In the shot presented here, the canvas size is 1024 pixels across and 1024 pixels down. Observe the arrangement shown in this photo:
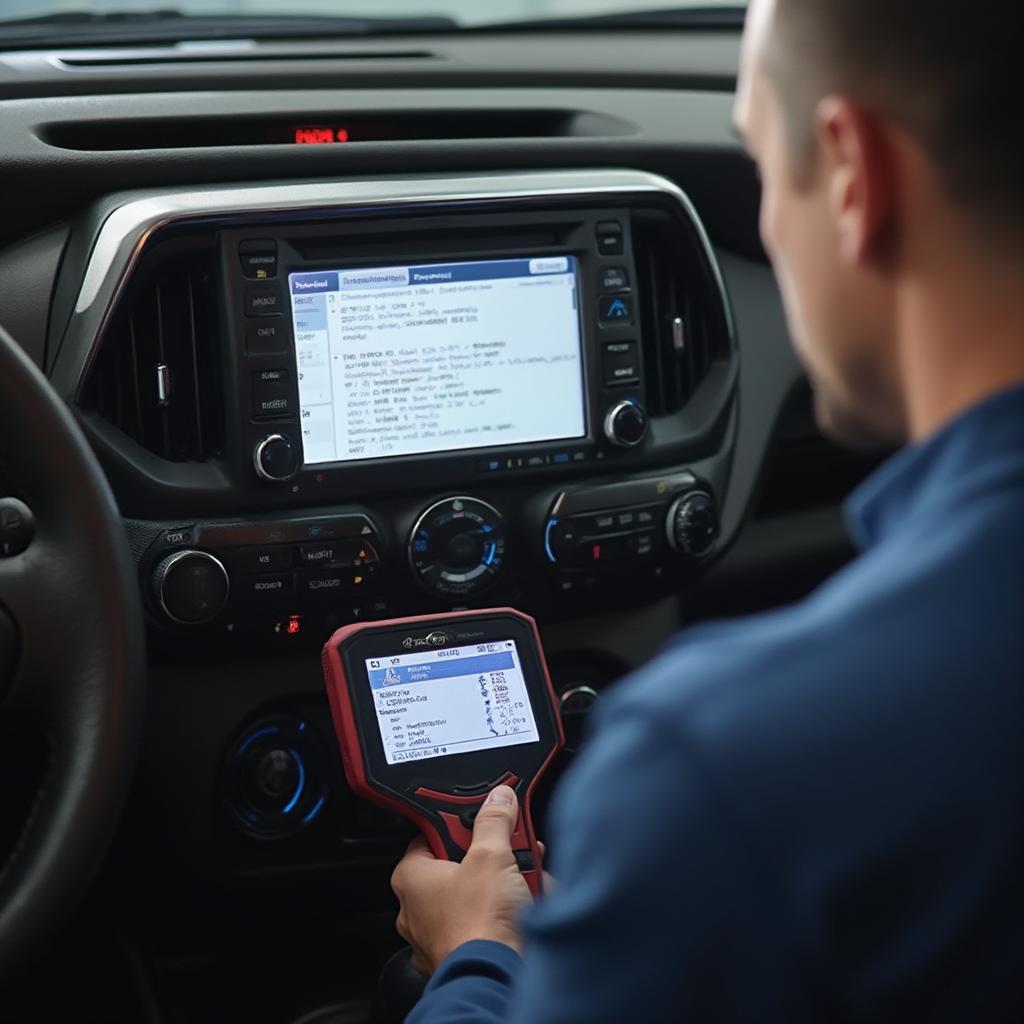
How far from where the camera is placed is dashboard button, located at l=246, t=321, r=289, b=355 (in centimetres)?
162

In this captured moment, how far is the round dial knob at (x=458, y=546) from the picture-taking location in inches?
67.6

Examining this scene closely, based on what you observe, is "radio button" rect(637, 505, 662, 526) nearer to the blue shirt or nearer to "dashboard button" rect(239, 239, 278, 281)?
"dashboard button" rect(239, 239, 278, 281)

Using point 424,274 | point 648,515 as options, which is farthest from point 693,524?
point 424,274

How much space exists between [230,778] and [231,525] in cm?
31

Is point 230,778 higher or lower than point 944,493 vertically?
lower

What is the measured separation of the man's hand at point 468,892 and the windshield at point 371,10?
131 cm

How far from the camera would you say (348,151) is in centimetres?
174

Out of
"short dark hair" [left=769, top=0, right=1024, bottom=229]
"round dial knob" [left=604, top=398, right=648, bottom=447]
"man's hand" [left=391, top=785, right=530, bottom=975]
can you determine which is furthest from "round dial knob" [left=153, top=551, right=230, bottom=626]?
"short dark hair" [left=769, top=0, right=1024, bottom=229]

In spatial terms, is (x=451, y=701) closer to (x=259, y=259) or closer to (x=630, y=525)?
(x=630, y=525)

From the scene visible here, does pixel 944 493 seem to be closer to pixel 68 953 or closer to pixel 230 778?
pixel 230 778

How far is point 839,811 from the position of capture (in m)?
0.65

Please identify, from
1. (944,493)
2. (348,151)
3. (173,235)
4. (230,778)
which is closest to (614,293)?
(348,151)

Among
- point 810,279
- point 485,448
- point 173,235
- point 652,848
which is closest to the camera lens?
point 652,848

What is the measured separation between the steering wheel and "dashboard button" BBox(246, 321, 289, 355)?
30 centimetres
